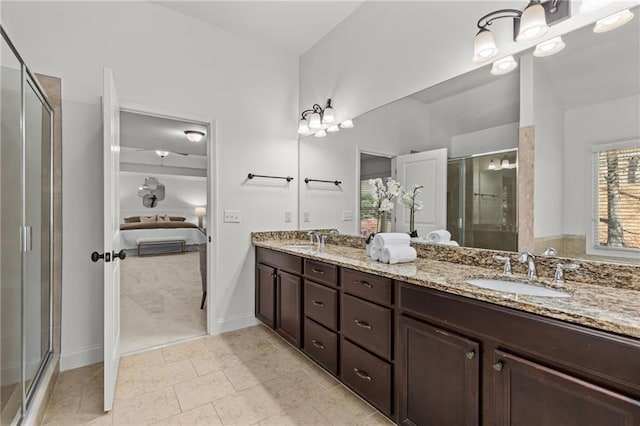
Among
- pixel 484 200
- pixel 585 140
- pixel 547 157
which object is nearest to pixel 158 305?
pixel 484 200

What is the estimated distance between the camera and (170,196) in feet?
29.3

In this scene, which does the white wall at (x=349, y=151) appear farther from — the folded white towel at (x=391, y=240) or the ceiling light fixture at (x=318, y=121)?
the folded white towel at (x=391, y=240)

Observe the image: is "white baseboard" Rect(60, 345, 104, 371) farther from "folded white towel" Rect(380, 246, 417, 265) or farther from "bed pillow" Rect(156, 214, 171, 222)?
"bed pillow" Rect(156, 214, 171, 222)

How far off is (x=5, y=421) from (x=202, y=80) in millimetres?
2626

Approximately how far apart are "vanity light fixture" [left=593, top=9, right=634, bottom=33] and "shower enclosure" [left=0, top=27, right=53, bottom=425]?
8.80 ft

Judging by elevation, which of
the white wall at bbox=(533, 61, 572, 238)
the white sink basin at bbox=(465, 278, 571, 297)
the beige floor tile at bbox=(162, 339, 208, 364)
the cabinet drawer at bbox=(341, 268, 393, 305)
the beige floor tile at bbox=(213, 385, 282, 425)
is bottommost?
the beige floor tile at bbox=(162, 339, 208, 364)

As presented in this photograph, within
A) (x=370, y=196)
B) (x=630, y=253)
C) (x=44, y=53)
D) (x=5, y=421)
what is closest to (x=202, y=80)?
(x=44, y=53)

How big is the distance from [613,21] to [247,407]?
2640 millimetres

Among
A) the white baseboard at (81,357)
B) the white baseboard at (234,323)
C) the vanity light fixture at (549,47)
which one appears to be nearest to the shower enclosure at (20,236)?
the white baseboard at (81,357)

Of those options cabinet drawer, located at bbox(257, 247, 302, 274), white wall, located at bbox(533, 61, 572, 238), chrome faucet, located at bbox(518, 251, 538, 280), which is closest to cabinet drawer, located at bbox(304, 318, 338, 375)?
cabinet drawer, located at bbox(257, 247, 302, 274)

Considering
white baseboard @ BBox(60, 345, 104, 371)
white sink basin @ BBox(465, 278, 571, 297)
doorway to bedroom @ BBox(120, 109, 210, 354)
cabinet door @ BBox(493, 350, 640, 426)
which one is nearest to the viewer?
cabinet door @ BBox(493, 350, 640, 426)

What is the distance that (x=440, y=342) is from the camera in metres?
1.35

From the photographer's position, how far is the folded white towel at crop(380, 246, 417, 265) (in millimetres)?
1876

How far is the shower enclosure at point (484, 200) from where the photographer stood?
5.49 feet
